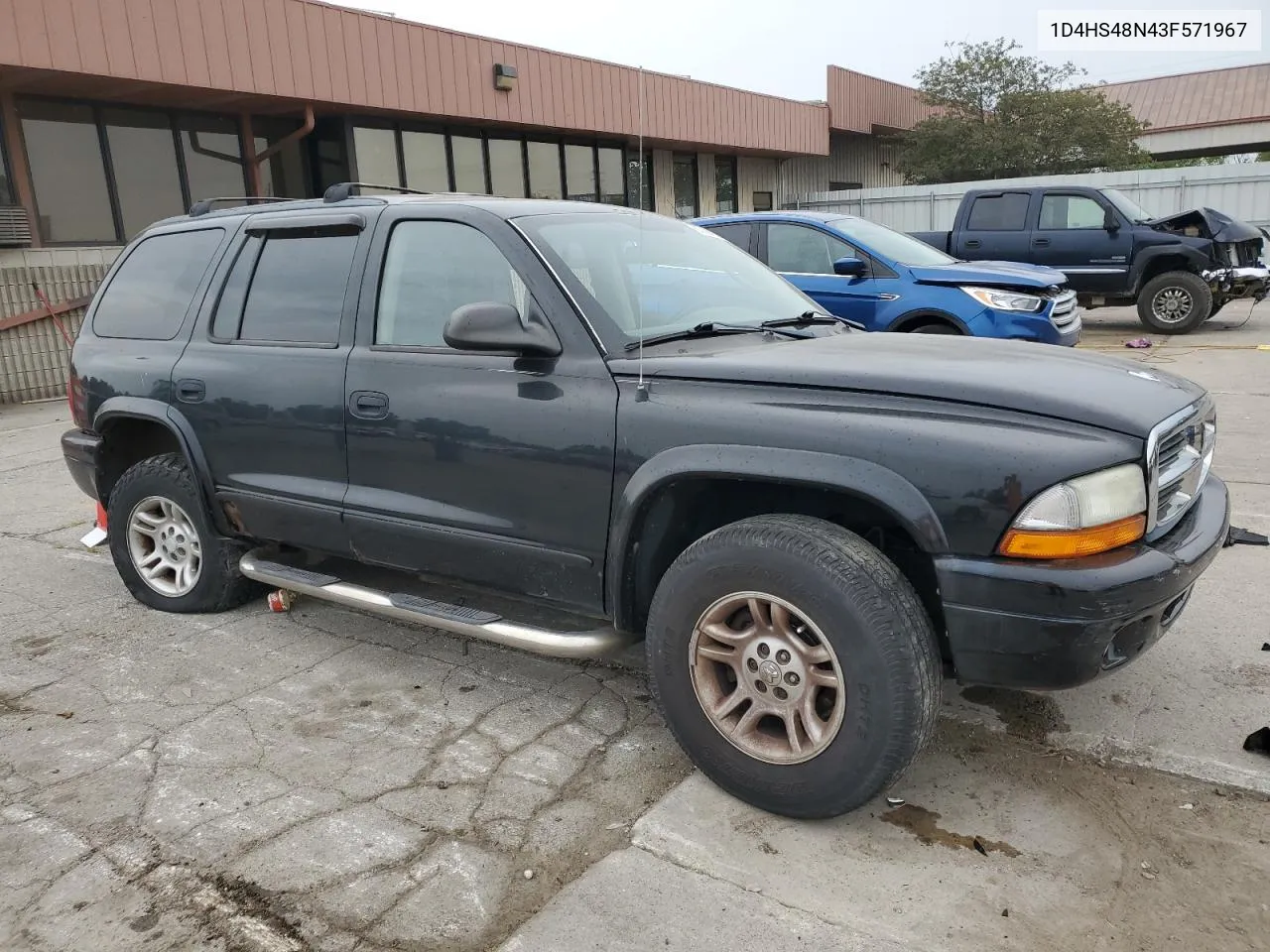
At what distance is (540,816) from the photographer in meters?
2.82

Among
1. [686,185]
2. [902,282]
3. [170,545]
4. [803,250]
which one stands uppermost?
[686,185]

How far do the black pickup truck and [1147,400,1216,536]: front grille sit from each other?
10.8m

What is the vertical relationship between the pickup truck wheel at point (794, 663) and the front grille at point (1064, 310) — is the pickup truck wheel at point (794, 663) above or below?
below

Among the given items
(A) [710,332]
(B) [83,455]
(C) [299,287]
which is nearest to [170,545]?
(B) [83,455]

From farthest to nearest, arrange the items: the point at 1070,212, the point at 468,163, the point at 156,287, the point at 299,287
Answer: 1. the point at 468,163
2. the point at 1070,212
3. the point at 156,287
4. the point at 299,287

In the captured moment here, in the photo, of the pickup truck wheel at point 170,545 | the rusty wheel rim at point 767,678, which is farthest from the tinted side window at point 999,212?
the rusty wheel rim at point 767,678

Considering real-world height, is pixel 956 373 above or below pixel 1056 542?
above

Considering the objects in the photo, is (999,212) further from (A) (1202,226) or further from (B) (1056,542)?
(B) (1056,542)

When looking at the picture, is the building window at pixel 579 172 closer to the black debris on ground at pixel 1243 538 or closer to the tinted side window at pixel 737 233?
the tinted side window at pixel 737 233

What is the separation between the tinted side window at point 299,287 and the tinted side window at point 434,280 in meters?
0.23

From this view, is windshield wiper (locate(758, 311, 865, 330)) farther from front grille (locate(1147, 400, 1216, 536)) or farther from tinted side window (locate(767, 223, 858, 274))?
tinted side window (locate(767, 223, 858, 274))

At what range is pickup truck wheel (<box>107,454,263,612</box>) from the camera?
4.31m

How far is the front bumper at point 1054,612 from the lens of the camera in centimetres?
237

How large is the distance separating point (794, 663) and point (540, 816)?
0.88m
